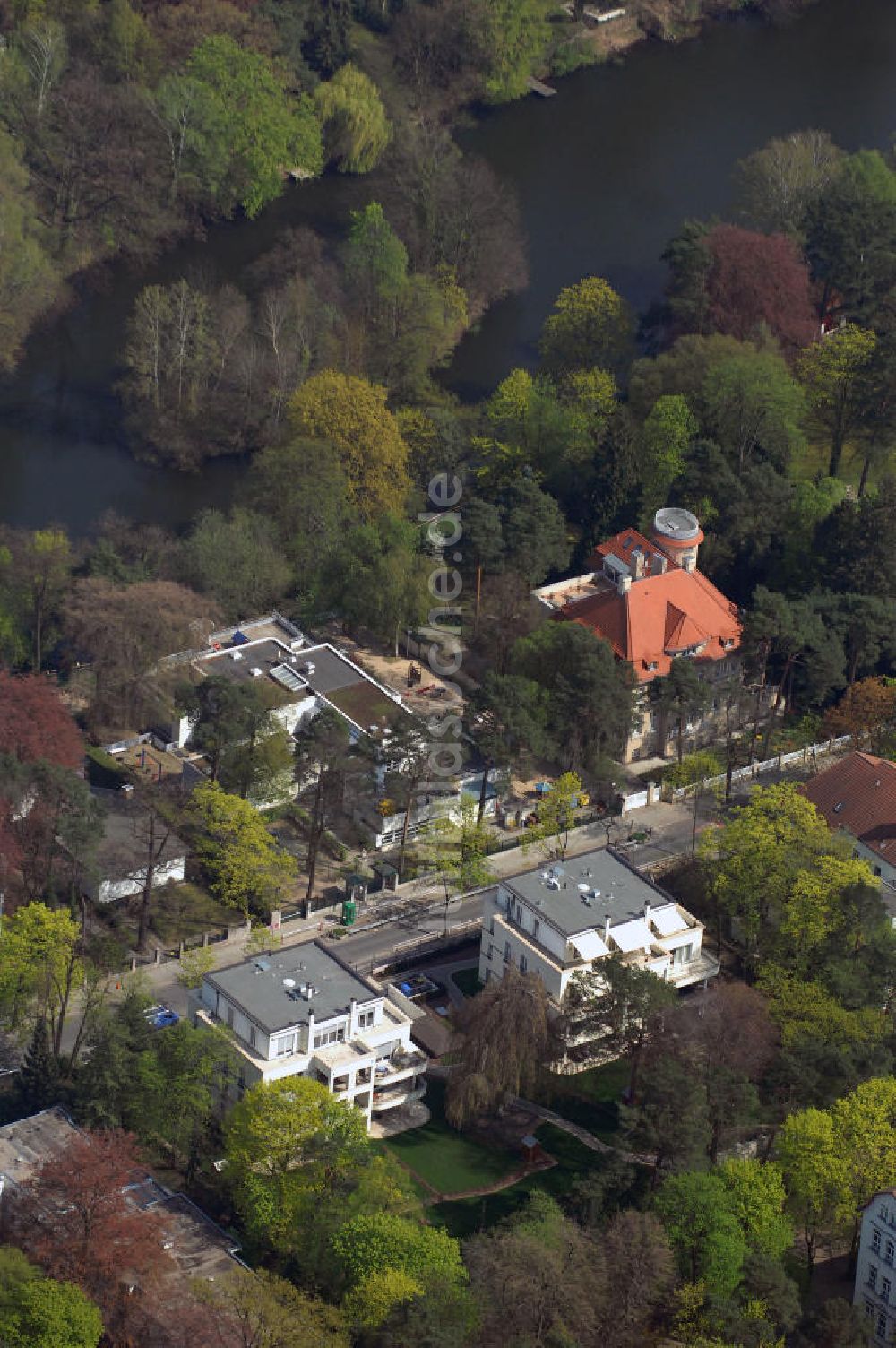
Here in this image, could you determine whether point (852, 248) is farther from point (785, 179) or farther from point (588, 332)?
point (588, 332)

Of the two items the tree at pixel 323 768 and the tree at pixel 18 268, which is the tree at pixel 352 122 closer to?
the tree at pixel 18 268

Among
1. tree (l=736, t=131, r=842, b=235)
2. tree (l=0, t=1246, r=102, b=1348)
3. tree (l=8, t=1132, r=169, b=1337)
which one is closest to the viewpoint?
tree (l=0, t=1246, r=102, b=1348)

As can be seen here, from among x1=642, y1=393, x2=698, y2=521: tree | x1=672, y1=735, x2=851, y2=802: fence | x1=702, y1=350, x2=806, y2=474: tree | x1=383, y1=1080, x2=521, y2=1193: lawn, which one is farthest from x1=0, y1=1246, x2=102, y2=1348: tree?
x1=702, y1=350, x2=806, y2=474: tree

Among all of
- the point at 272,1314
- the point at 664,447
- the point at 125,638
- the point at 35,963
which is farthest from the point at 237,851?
the point at 664,447

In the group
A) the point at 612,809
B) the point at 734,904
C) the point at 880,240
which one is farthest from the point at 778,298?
the point at 734,904

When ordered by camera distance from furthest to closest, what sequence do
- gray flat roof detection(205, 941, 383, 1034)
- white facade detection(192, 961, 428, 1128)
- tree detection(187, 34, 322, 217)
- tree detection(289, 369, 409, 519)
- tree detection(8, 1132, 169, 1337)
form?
tree detection(187, 34, 322, 217) → tree detection(289, 369, 409, 519) → gray flat roof detection(205, 941, 383, 1034) → white facade detection(192, 961, 428, 1128) → tree detection(8, 1132, 169, 1337)

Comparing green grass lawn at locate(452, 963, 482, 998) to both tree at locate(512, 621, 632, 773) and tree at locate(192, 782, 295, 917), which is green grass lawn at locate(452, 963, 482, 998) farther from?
tree at locate(512, 621, 632, 773)

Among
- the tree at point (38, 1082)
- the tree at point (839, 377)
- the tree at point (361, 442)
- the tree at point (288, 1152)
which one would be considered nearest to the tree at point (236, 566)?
the tree at point (361, 442)
